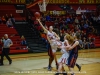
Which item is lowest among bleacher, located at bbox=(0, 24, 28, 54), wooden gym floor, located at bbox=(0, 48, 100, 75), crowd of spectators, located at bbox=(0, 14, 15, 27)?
bleacher, located at bbox=(0, 24, 28, 54)

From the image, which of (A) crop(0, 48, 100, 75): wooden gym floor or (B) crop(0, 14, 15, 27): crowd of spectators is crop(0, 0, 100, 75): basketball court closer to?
(A) crop(0, 48, 100, 75): wooden gym floor

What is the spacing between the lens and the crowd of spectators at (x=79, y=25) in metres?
21.9

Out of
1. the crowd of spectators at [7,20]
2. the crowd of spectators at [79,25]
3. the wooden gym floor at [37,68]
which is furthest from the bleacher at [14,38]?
the wooden gym floor at [37,68]

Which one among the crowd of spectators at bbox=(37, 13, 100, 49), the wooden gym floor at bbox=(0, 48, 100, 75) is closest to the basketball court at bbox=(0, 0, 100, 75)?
the wooden gym floor at bbox=(0, 48, 100, 75)

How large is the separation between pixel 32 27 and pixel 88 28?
20.7 ft

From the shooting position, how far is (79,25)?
24438mm

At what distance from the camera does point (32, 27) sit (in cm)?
2228

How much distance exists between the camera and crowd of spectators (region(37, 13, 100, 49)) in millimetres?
21891

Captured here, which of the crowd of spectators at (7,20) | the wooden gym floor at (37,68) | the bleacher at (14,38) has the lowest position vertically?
the bleacher at (14,38)

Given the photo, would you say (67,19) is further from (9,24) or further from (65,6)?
(9,24)

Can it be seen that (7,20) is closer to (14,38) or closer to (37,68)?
(14,38)

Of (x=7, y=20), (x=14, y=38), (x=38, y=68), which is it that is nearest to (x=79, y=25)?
(x=7, y=20)

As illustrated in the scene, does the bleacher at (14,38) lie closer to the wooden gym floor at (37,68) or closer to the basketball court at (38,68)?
the basketball court at (38,68)

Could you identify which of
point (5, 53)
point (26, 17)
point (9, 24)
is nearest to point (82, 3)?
point (26, 17)
